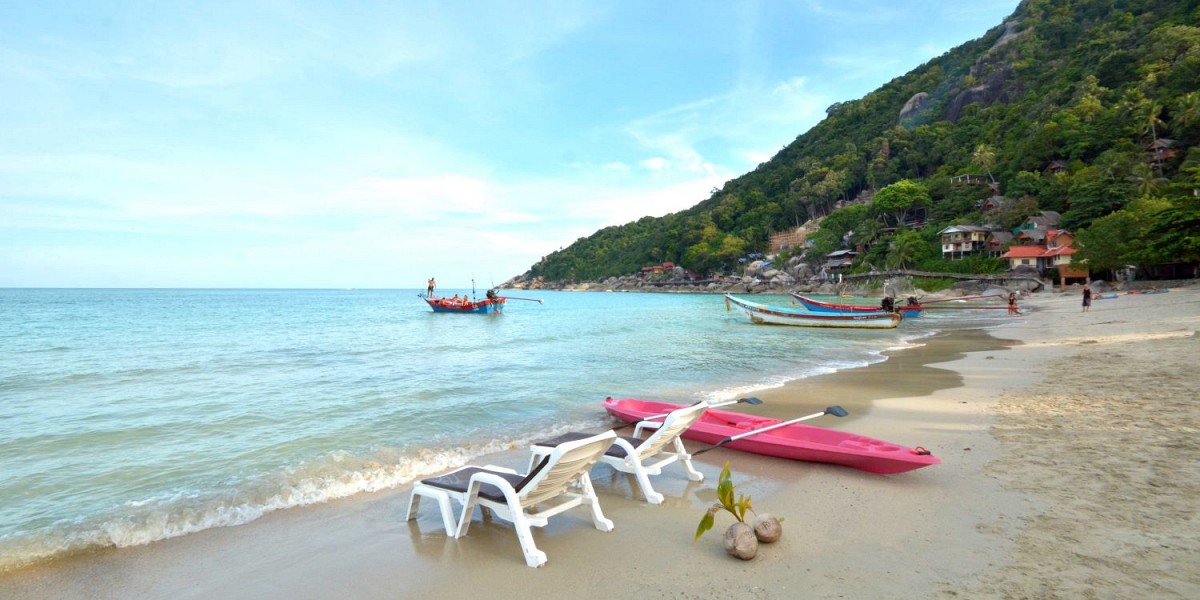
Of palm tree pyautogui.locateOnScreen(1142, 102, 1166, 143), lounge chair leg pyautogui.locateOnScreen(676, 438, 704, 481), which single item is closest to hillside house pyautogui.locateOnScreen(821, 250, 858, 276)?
palm tree pyautogui.locateOnScreen(1142, 102, 1166, 143)

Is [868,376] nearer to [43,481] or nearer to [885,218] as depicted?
[43,481]

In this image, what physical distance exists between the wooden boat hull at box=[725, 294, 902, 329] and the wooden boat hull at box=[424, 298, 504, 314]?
24.7 metres

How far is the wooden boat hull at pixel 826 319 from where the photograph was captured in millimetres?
29938

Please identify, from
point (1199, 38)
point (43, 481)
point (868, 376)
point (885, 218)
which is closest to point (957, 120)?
point (885, 218)

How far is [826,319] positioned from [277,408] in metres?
28.2

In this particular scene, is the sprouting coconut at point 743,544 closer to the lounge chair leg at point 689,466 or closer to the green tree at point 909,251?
the lounge chair leg at point 689,466

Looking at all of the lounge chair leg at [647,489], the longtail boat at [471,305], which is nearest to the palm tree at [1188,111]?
the longtail boat at [471,305]

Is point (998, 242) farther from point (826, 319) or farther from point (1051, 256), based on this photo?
point (826, 319)

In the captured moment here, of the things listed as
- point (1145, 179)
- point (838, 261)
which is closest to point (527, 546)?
point (1145, 179)

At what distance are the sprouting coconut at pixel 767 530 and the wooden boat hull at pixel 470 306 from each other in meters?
45.6

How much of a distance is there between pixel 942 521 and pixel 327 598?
5.40 metres

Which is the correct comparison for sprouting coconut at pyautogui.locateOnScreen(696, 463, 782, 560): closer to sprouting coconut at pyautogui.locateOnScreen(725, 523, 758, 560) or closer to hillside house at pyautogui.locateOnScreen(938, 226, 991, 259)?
sprouting coconut at pyautogui.locateOnScreen(725, 523, 758, 560)

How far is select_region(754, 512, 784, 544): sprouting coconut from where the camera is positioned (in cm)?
465

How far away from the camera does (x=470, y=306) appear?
167 ft
